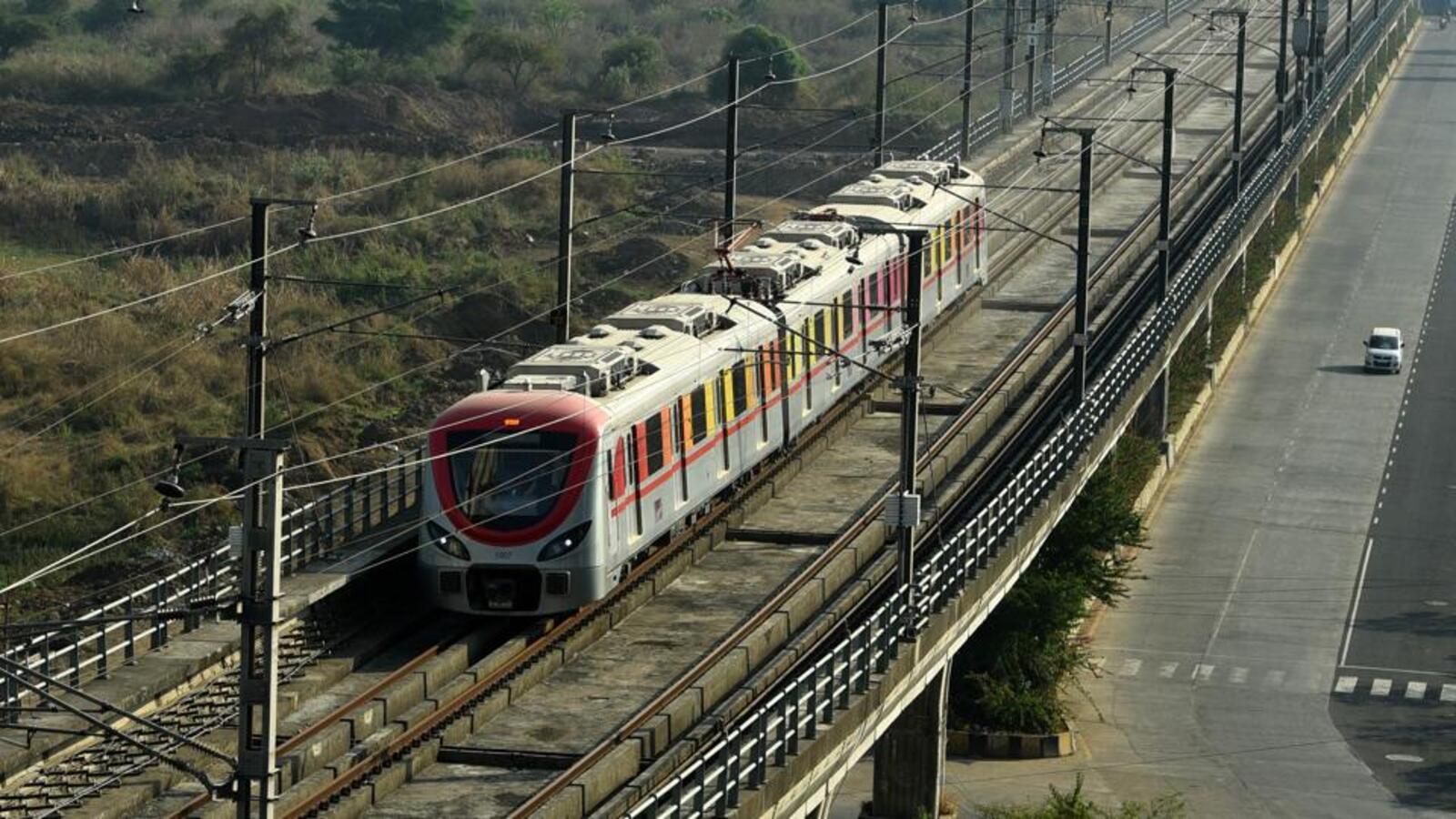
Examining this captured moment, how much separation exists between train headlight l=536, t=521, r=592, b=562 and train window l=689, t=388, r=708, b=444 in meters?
5.37

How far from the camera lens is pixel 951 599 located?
143 feet

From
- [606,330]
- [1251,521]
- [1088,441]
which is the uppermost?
[606,330]

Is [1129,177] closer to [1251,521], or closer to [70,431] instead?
[1251,521]

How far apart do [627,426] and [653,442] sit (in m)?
1.50

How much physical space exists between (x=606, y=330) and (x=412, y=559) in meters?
5.63

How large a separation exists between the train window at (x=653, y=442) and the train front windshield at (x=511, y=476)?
2689mm

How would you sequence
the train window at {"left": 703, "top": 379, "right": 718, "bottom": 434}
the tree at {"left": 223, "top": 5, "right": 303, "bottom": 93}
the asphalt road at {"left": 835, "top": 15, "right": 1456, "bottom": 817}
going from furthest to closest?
the tree at {"left": 223, "top": 5, "right": 303, "bottom": 93} → the asphalt road at {"left": 835, "top": 15, "right": 1456, "bottom": 817} → the train window at {"left": 703, "top": 379, "right": 718, "bottom": 434}

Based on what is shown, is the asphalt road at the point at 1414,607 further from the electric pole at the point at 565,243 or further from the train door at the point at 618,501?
the train door at the point at 618,501

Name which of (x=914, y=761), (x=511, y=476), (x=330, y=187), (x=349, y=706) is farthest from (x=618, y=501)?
(x=330, y=187)

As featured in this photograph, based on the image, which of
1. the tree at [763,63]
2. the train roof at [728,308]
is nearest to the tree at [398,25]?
the tree at [763,63]

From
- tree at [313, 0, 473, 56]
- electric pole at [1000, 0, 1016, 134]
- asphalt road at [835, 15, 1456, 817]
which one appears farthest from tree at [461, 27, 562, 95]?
asphalt road at [835, 15, 1456, 817]

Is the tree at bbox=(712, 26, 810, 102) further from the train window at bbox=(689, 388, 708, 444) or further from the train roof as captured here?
the train window at bbox=(689, 388, 708, 444)

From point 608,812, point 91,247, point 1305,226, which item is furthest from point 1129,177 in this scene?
point 608,812

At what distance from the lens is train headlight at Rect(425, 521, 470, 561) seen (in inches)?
1527
